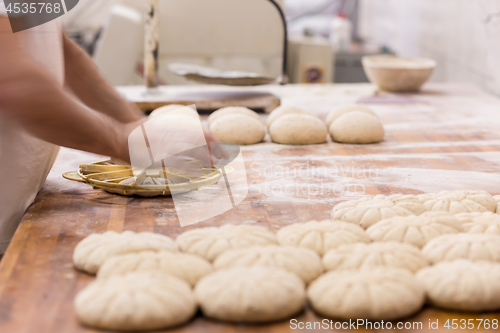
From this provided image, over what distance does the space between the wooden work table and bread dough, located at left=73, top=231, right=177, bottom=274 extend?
0.12 feet

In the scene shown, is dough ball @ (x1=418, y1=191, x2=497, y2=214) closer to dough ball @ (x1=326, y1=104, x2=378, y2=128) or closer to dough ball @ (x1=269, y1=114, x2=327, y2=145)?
dough ball @ (x1=269, y1=114, x2=327, y2=145)

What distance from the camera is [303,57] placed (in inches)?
201

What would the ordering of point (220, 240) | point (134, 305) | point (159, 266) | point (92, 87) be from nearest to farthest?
point (134, 305) < point (159, 266) < point (220, 240) < point (92, 87)

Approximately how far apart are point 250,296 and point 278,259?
0.62ft

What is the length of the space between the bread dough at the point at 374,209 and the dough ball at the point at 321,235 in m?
0.09

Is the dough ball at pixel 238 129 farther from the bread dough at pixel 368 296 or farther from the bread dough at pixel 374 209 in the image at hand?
the bread dough at pixel 368 296

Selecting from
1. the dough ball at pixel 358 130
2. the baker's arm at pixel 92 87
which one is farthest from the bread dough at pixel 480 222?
the baker's arm at pixel 92 87

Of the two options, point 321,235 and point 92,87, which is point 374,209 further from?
point 92,87

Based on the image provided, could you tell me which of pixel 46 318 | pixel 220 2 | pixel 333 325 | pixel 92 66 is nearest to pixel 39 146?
pixel 92 66

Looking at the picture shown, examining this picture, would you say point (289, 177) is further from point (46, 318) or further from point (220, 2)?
point (220, 2)

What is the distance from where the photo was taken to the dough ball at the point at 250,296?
3.40 ft

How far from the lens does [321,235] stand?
1.37 metres

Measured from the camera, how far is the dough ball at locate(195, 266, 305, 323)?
1035 mm

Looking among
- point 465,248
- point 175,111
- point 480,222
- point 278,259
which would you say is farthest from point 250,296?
point 175,111
